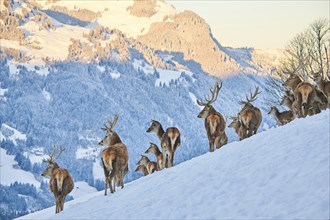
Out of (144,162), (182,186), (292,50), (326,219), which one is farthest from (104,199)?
(292,50)

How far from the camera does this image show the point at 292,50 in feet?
135

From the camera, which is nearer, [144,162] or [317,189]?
[317,189]

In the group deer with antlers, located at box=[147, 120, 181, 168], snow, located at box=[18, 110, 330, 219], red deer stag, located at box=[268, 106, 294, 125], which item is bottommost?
snow, located at box=[18, 110, 330, 219]

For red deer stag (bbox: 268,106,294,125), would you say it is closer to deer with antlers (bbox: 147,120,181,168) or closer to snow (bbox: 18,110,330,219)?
deer with antlers (bbox: 147,120,181,168)

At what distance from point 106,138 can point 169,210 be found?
911 centimetres

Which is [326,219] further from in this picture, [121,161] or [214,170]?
[121,161]

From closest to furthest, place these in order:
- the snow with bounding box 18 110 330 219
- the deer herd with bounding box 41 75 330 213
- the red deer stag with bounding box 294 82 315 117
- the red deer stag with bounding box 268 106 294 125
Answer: the snow with bounding box 18 110 330 219, the deer herd with bounding box 41 75 330 213, the red deer stag with bounding box 294 82 315 117, the red deer stag with bounding box 268 106 294 125

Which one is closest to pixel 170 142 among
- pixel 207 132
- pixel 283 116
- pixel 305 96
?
pixel 207 132

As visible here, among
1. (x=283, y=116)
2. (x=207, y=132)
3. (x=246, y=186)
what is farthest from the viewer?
(x=283, y=116)

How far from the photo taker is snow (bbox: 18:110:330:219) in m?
11.7

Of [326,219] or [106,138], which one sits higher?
[106,138]

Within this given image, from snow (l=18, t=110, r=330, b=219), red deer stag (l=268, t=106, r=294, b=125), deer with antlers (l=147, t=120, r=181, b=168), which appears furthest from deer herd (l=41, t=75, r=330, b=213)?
snow (l=18, t=110, r=330, b=219)

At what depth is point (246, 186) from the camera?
44.0ft

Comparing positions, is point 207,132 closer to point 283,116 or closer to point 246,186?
point 283,116
